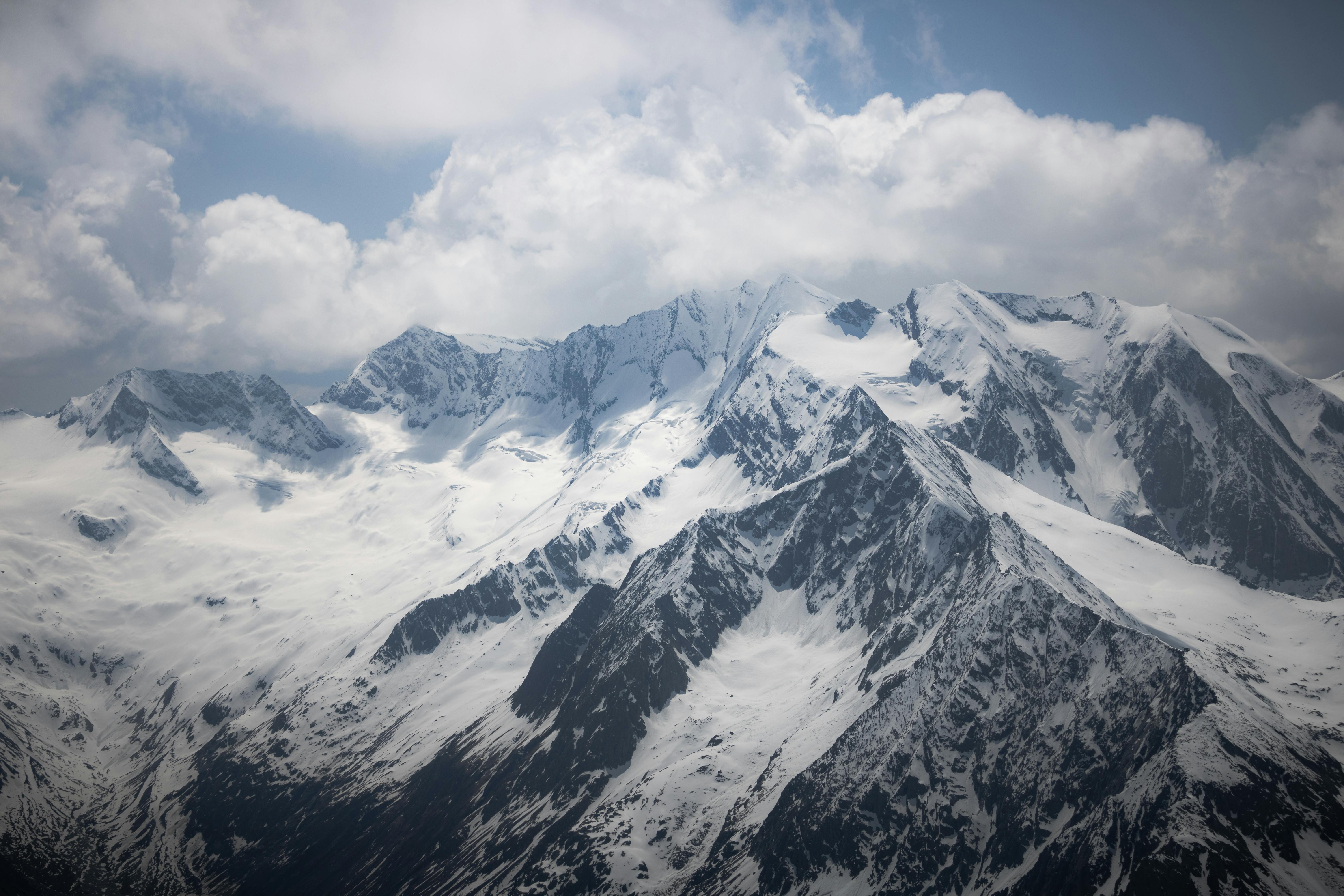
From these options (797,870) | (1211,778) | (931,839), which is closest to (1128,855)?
(1211,778)

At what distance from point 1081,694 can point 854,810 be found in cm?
5371

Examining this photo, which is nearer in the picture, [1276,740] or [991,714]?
[1276,740]

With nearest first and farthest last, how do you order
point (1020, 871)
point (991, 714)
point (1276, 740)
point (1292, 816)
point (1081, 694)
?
point (1292, 816)
point (1276, 740)
point (1020, 871)
point (1081, 694)
point (991, 714)

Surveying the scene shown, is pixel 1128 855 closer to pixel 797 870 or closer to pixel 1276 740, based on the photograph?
pixel 1276 740

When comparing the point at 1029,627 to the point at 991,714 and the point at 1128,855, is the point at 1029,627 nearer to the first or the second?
the point at 991,714

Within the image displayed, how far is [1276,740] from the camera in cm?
15075

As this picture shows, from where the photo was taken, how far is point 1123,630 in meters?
176

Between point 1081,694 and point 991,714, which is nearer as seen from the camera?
point 1081,694

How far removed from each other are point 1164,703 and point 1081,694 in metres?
16.8

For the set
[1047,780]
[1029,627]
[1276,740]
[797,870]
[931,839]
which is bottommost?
[797,870]

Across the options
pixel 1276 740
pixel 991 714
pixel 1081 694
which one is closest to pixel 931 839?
pixel 991 714

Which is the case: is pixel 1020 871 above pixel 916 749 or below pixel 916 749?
below

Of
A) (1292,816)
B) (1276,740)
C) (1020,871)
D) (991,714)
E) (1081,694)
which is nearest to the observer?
(1292,816)

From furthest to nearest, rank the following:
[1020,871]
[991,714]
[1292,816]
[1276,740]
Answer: [991,714] < [1020,871] < [1276,740] < [1292,816]
